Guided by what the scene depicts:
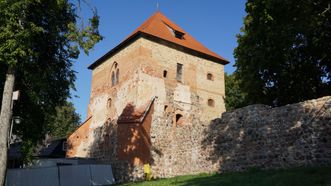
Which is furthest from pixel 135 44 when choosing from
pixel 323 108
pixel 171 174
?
pixel 323 108

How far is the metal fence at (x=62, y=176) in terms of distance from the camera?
1426cm

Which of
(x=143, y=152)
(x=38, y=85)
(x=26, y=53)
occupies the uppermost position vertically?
(x=26, y=53)

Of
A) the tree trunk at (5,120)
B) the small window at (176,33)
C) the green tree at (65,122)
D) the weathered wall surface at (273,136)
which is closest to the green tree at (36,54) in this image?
the tree trunk at (5,120)

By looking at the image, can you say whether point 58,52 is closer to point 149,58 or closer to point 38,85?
point 38,85

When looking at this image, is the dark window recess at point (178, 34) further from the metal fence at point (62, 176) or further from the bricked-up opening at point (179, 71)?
the metal fence at point (62, 176)

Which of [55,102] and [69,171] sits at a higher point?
[55,102]

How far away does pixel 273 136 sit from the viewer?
509 inches

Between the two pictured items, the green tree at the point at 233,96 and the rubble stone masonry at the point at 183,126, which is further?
the green tree at the point at 233,96

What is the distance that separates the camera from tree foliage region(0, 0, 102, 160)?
1184cm

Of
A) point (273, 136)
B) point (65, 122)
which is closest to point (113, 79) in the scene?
point (273, 136)

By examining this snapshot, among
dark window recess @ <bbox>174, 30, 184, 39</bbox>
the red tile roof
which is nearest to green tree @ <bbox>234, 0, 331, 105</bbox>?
the red tile roof

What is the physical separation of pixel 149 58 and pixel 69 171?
30.8 ft

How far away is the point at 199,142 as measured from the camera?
17297 millimetres

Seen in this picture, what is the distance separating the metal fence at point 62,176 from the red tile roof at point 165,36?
369 inches
